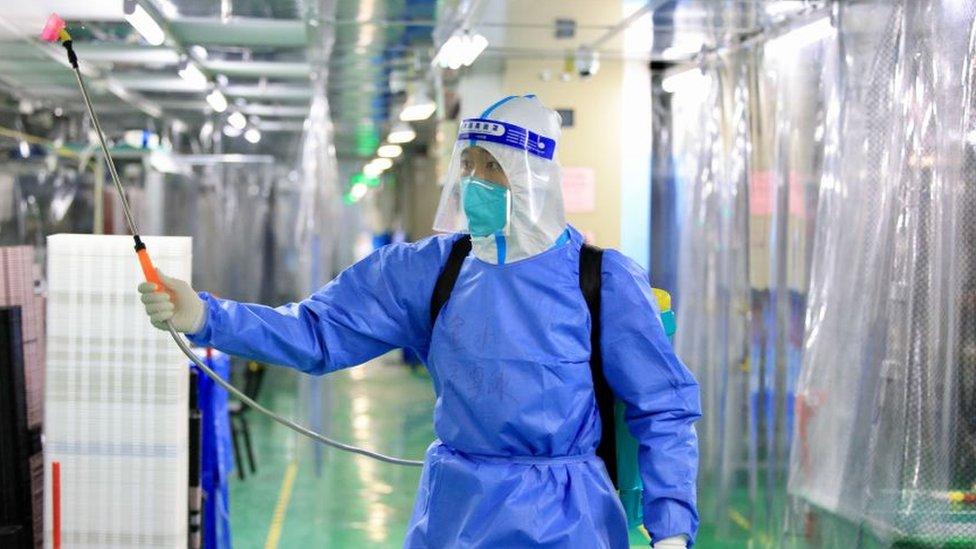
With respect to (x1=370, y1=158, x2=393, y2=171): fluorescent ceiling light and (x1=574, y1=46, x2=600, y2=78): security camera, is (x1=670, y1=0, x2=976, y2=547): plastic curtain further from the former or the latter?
(x1=370, y1=158, x2=393, y2=171): fluorescent ceiling light

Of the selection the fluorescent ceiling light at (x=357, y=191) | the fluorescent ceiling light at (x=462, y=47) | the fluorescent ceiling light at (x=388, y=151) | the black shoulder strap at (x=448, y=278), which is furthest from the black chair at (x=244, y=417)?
the fluorescent ceiling light at (x=357, y=191)

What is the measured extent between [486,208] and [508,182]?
84 millimetres

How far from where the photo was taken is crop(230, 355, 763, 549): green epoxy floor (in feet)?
19.0

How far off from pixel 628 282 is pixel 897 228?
163cm

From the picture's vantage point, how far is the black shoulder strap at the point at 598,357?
2.51 meters

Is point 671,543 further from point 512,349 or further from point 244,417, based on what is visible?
point 244,417

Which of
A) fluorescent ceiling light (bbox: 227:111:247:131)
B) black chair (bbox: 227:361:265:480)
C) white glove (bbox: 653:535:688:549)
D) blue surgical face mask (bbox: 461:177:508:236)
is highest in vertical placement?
fluorescent ceiling light (bbox: 227:111:247:131)

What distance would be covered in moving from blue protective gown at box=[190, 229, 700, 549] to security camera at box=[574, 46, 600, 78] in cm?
414

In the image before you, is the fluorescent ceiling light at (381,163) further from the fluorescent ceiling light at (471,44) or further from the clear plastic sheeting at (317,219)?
the fluorescent ceiling light at (471,44)

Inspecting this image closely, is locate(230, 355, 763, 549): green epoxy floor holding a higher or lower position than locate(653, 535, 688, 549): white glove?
lower

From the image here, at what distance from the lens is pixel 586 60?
6605mm

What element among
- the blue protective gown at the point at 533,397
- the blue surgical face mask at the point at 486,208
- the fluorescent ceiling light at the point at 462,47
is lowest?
the blue protective gown at the point at 533,397

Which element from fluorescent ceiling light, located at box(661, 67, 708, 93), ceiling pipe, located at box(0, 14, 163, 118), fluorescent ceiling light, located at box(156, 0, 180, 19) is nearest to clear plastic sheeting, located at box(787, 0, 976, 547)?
fluorescent ceiling light, located at box(661, 67, 708, 93)

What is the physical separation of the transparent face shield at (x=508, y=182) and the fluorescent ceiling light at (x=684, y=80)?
Answer: 3438mm
